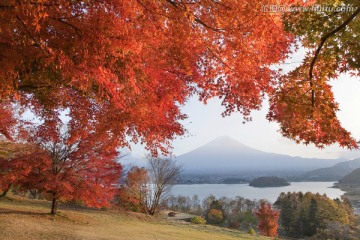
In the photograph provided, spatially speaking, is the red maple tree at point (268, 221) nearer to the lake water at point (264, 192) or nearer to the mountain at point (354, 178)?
the lake water at point (264, 192)

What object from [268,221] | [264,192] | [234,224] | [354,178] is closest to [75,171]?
[268,221]

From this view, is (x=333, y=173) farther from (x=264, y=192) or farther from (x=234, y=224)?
(x=234, y=224)

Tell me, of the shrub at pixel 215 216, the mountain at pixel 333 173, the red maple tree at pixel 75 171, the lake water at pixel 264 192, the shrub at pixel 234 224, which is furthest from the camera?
the mountain at pixel 333 173

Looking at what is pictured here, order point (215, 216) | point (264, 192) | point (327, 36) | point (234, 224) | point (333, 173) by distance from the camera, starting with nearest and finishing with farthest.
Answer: point (327, 36)
point (215, 216)
point (234, 224)
point (264, 192)
point (333, 173)

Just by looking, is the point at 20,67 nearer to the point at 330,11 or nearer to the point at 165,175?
the point at 330,11

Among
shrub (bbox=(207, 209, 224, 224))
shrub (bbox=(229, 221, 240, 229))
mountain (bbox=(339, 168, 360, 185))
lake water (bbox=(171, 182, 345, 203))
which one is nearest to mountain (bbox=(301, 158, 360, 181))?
lake water (bbox=(171, 182, 345, 203))

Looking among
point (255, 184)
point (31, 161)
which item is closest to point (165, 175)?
point (31, 161)

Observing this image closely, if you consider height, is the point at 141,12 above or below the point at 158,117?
above

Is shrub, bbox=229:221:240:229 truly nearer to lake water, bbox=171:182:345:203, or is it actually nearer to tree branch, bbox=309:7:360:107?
lake water, bbox=171:182:345:203

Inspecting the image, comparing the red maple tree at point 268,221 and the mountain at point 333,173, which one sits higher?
the mountain at point 333,173

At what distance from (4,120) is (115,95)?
9155 mm

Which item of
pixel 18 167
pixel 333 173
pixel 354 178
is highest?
pixel 333 173

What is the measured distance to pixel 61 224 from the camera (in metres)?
13.0

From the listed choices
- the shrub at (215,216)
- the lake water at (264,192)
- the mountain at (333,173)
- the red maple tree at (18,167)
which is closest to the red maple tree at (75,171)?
the red maple tree at (18,167)
